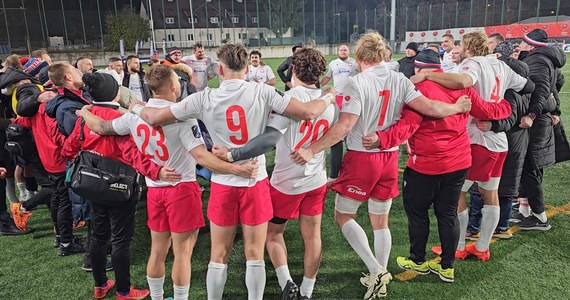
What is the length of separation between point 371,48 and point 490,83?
1259mm

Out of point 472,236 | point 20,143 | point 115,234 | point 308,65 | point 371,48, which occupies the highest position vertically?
point 371,48

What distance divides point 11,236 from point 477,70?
5.53 m

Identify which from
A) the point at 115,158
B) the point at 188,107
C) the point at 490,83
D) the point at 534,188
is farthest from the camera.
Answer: the point at 534,188

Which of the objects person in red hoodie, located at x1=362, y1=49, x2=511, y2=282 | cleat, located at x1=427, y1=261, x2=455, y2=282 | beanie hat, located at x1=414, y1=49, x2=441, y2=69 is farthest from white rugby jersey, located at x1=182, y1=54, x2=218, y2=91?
cleat, located at x1=427, y1=261, x2=455, y2=282

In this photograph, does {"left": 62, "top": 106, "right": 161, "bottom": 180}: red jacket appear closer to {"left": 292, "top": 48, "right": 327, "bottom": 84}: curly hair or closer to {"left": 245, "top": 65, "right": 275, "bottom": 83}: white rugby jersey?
{"left": 292, "top": 48, "right": 327, "bottom": 84}: curly hair

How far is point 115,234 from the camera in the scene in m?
3.30

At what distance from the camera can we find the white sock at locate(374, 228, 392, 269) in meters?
3.46

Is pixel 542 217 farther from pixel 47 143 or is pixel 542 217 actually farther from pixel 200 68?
pixel 200 68

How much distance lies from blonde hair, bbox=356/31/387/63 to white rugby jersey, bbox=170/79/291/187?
2.78 feet

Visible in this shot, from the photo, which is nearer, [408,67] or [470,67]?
[470,67]

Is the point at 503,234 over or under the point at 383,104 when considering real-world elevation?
under

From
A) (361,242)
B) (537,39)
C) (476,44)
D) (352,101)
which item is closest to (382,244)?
(361,242)

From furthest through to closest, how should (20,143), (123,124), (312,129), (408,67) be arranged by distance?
(408,67) → (20,143) → (312,129) → (123,124)

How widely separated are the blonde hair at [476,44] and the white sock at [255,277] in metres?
2.57
